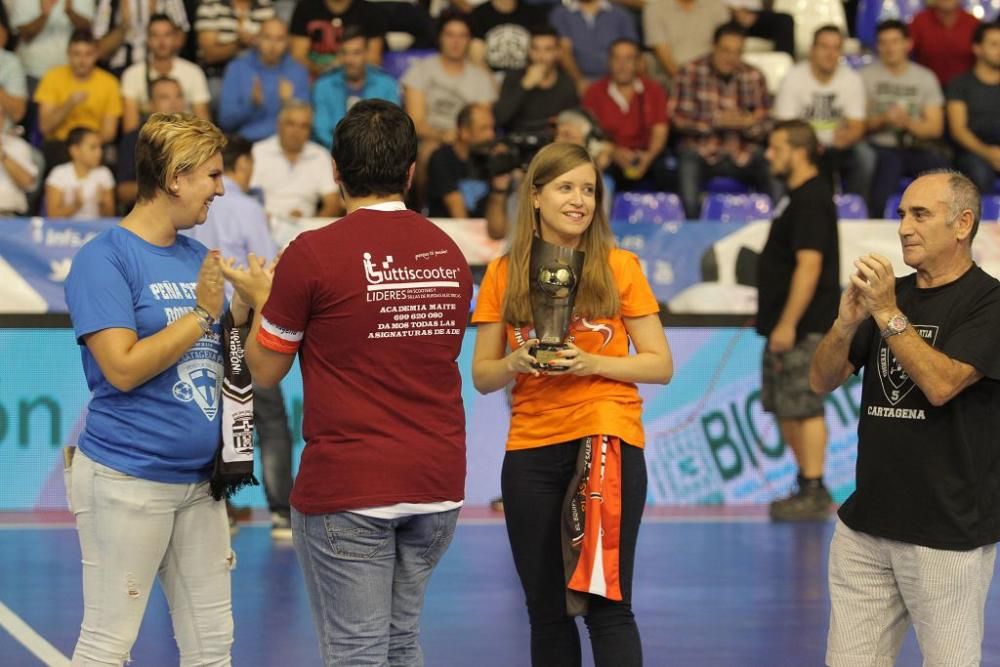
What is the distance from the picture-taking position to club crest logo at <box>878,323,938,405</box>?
387 centimetres

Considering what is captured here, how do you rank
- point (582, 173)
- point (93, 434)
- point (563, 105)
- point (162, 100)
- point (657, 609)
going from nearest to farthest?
point (93, 434) < point (582, 173) < point (657, 609) < point (162, 100) < point (563, 105)

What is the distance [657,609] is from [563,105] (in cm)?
564

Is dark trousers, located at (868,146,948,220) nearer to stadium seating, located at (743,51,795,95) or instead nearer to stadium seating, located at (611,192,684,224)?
stadium seating, located at (743,51,795,95)

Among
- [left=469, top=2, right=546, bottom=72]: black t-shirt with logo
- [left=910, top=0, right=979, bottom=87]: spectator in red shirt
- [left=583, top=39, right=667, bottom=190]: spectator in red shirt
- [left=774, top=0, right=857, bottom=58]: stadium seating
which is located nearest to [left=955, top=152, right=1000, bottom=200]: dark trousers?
[left=910, top=0, right=979, bottom=87]: spectator in red shirt

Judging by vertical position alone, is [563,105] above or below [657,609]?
above

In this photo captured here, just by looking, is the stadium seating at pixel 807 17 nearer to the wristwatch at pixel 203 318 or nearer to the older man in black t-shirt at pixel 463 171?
the older man in black t-shirt at pixel 463 171

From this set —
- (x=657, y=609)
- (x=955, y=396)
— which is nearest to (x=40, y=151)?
(x=657, y=609)

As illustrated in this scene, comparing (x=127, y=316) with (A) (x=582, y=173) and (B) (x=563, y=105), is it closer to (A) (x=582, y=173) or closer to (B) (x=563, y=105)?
(A) (x=582, y=173)

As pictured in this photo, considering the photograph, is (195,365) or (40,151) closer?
(195,365)

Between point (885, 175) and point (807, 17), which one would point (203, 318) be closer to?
point (885, 175)

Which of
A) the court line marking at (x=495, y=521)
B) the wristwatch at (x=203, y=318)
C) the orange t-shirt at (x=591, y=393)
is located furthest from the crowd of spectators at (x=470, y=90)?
the wristwatch at (x=203, y=318)

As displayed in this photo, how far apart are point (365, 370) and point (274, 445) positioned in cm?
428

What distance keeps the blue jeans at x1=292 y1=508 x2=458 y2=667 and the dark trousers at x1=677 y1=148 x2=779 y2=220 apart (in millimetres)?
7716

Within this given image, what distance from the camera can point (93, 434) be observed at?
3.70 metres
